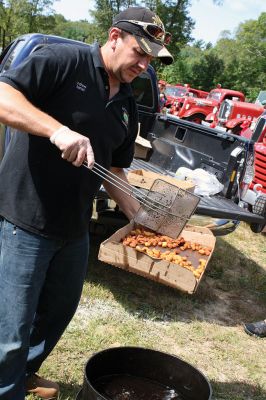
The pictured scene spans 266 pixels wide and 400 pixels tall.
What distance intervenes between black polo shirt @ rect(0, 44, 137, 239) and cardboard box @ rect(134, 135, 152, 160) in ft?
13.0

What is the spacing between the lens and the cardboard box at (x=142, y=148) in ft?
20.3

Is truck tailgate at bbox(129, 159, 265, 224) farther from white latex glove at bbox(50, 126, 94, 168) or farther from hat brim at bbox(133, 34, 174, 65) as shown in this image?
white latex glove at bbox(50, 126, 94, 168)

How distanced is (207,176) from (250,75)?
4203cm

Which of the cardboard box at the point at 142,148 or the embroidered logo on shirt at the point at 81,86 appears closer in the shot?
the embroidered logo on shirt at the point at 81,86

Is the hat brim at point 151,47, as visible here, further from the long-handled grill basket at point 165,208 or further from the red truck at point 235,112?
the red truck at point 235,112

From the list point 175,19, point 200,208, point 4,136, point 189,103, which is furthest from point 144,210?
point 175,19

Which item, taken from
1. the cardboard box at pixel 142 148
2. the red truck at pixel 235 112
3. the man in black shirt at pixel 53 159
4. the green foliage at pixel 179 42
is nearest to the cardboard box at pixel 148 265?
the man in black shirt at pixel 53 159

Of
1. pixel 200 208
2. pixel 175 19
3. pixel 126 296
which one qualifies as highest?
pixel 175 19

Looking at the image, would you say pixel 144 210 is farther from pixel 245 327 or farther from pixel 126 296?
pixel 245 327

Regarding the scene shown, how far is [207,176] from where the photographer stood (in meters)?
5.52

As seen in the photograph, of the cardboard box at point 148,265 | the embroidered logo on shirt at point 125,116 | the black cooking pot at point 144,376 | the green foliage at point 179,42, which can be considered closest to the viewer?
the embroidered logo on shirt at point 125,116

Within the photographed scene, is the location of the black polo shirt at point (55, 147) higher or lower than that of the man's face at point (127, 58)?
lower

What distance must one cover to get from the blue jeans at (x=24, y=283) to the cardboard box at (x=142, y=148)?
385 centimetres

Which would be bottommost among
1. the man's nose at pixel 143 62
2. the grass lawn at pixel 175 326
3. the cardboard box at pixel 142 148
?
the grass lawn at pixel 175 326
